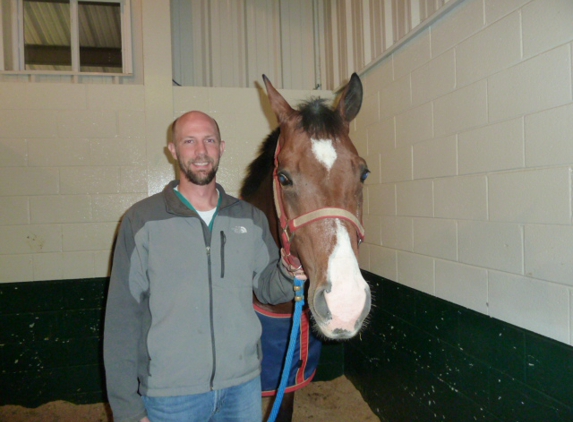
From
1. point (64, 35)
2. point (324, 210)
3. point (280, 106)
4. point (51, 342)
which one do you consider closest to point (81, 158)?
point (51, 342)

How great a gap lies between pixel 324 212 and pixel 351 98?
0.80 meters

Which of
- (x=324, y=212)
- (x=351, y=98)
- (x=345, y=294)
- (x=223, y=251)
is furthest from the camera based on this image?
(x=351, y=98)

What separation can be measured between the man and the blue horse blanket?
46cm

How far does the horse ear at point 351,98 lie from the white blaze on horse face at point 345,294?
0.86 metres

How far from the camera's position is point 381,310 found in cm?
240

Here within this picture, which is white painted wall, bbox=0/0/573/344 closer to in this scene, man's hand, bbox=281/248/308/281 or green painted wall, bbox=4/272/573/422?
green painted wall, bbox=4/272/573/422

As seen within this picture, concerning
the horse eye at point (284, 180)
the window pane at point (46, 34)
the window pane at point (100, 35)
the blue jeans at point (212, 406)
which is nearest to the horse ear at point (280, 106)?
the horse eye at point (284, 180)

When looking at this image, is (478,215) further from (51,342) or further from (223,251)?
(51,342)

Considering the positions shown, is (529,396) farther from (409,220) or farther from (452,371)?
(409,220)

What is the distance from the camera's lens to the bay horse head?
100cm

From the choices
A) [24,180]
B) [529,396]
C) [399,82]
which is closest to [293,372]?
[529,396]

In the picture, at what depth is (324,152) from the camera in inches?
48.6

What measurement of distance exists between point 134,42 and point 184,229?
2.43m

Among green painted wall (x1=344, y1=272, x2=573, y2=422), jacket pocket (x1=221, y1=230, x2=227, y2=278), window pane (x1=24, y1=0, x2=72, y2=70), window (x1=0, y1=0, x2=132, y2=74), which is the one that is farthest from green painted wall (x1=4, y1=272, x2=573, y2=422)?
window pane (x1=24, y1=0, x2=72, y2=70)
